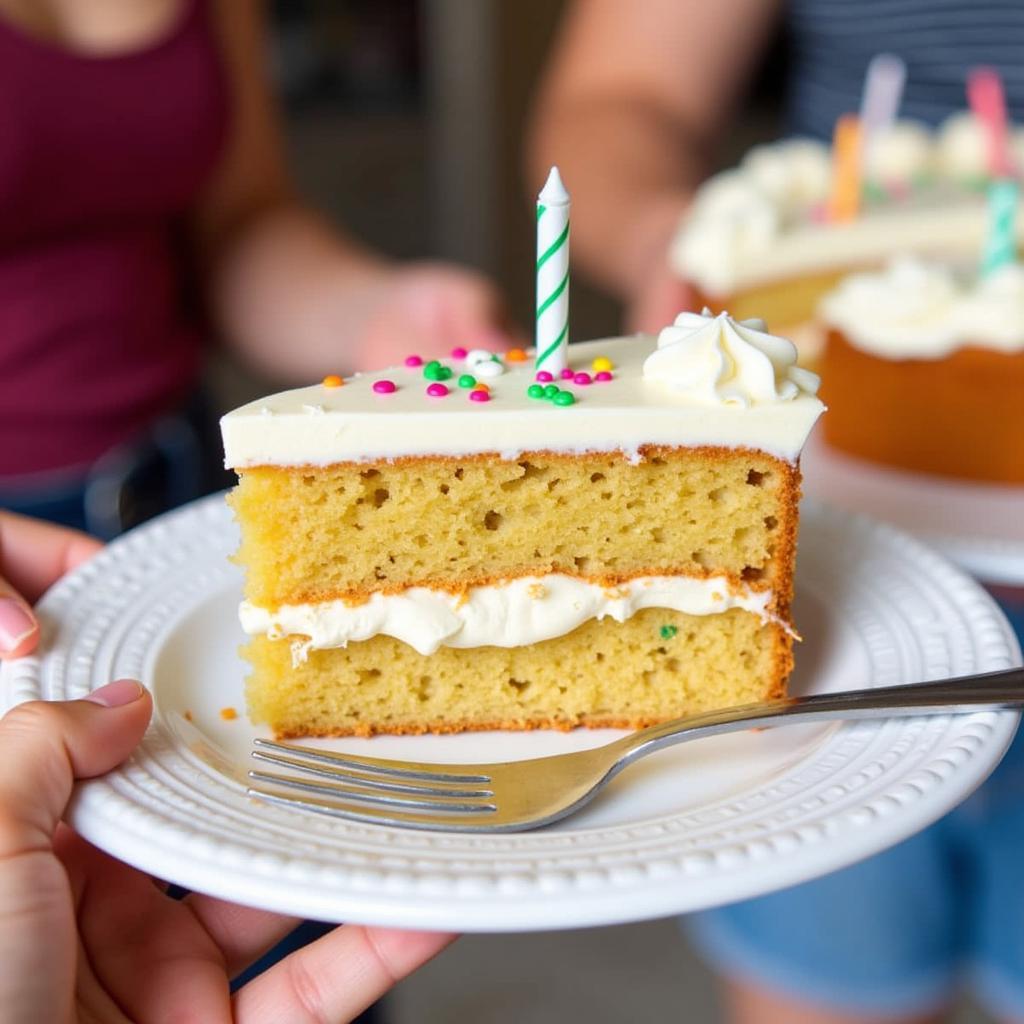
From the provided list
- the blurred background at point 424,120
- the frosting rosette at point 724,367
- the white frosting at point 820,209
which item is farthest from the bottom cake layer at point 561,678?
the blurred background at point 424,120

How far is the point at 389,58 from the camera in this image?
5.56m

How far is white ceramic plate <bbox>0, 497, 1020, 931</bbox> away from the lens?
104 cm

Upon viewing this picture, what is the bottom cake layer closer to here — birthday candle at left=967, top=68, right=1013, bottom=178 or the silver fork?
the silver fork

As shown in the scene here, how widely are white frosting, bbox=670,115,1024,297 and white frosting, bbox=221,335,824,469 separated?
1.24 m

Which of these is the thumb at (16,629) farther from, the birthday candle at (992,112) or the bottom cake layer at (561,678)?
the birthday candle at (992,112)

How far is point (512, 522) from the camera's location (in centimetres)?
147

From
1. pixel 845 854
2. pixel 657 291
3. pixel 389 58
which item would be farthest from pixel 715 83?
pixel 389 58

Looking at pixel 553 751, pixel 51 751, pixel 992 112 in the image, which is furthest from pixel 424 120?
pixel 51 751

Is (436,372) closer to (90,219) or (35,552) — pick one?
(35,552)

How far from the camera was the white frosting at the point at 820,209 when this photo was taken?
263cm

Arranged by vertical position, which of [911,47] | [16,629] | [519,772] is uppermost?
[911,47]

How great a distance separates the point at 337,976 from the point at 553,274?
79 cm

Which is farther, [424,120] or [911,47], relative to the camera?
[424,120]

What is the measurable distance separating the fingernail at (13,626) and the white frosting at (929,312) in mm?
1504
